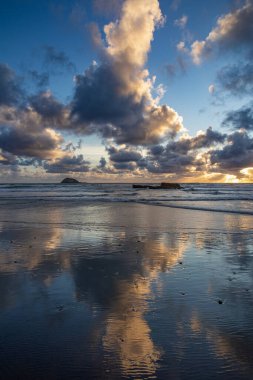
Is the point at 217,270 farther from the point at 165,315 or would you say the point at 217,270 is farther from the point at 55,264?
the point at 55,264

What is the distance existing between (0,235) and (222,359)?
12713mm

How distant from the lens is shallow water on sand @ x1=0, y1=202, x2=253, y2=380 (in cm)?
433

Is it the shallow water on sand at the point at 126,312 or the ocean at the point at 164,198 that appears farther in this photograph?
the ocean at the point at 164,198

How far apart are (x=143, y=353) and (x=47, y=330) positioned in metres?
1.68

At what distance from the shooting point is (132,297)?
682 cm

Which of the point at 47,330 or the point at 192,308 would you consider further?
the point at 192,308

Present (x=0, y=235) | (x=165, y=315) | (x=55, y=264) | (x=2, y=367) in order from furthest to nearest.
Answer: (x=0, y=235), (x=55, y=264), (x=165, y=315), (x=2, y=367)

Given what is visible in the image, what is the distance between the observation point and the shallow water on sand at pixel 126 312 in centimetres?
433

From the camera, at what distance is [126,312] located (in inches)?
237

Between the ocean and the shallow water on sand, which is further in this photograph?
the ocean

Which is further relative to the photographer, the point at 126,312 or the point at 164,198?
the point at 164,198

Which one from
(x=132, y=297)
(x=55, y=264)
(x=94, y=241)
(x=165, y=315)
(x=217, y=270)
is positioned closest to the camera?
(x=165, y=315)

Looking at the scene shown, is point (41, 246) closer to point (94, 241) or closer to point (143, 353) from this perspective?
point (94, 241)

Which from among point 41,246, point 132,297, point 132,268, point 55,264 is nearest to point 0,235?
point 41,246
